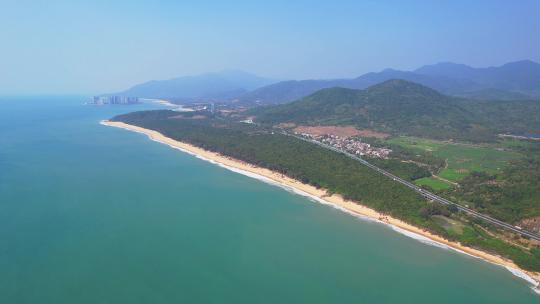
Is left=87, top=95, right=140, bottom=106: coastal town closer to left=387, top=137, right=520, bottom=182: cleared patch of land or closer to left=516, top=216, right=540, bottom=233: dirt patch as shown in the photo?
left=387, top=137, right=520, bottom=182: cleared patch of land

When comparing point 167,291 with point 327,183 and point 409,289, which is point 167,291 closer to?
point 409,289

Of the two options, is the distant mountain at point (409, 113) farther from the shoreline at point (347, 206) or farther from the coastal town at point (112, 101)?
the coastal town at point (112, 101)

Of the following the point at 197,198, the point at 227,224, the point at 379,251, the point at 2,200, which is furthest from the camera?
the point at 197,198

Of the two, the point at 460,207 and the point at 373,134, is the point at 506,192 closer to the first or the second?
the point at 460,207

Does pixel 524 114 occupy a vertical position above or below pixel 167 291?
above

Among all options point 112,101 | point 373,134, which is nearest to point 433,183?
point 373,134

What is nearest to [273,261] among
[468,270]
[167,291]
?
[167,291]
